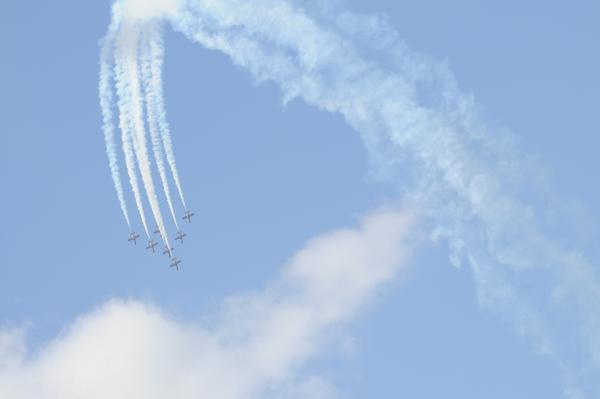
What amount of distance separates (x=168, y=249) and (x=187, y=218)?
115 inches

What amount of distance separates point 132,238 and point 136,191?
20219 mm

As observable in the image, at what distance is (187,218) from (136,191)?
19.9 meters

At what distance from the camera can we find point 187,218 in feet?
348

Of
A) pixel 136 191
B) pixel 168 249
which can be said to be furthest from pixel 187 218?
pixel 136 191

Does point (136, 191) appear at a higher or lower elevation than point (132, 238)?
lower

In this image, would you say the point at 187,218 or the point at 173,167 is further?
the point at 187,218

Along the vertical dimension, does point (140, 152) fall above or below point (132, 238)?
below

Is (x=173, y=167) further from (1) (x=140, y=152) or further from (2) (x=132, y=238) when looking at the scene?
(2) (x=132, y=238)

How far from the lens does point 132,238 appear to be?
348ft

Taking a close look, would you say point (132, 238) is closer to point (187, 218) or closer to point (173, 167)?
point (187, 218)

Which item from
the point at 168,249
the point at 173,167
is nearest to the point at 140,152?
the point at 173,167

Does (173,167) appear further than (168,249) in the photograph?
No

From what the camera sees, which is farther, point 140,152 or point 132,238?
point 132,238

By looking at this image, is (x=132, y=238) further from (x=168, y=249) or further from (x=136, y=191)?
(x=136, y=191)
